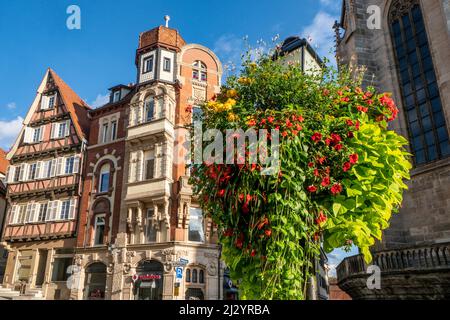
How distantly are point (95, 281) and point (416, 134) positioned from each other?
2072 cm

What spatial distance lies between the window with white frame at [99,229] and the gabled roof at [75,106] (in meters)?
6.85

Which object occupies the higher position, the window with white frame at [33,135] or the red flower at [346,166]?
the window with white frame at [33,135]

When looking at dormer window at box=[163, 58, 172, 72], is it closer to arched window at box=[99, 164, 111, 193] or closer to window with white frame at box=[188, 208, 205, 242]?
arched window at box=[99, 164, 111, 193]

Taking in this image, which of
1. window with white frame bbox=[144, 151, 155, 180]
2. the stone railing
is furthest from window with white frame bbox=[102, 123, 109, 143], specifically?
the stone railing

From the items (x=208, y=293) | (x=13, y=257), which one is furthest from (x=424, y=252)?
(x=13, y=257)

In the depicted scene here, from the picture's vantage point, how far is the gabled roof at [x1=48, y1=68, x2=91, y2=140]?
97.6 ft

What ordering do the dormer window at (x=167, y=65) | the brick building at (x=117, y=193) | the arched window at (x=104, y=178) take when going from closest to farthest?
1. the brick building at (x=117, y=193)
2. the arched window at (x=104, y=178)
3. the dormer window at (x=167, y=65)

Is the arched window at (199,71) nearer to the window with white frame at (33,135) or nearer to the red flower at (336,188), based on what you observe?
the window with white frame at (33,135)

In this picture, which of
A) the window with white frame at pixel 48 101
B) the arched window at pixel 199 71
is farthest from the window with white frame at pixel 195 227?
the window with white frame at pixel 48 101

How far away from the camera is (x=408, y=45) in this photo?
18.4 metres

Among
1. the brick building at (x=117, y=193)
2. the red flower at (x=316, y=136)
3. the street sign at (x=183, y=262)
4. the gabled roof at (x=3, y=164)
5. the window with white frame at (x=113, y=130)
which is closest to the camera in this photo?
the red flower at (x=316, y=136)

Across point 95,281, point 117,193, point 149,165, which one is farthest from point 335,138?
point 95,281

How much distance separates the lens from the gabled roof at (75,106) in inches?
1171

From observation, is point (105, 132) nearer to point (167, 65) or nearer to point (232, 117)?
point (167, 65)
